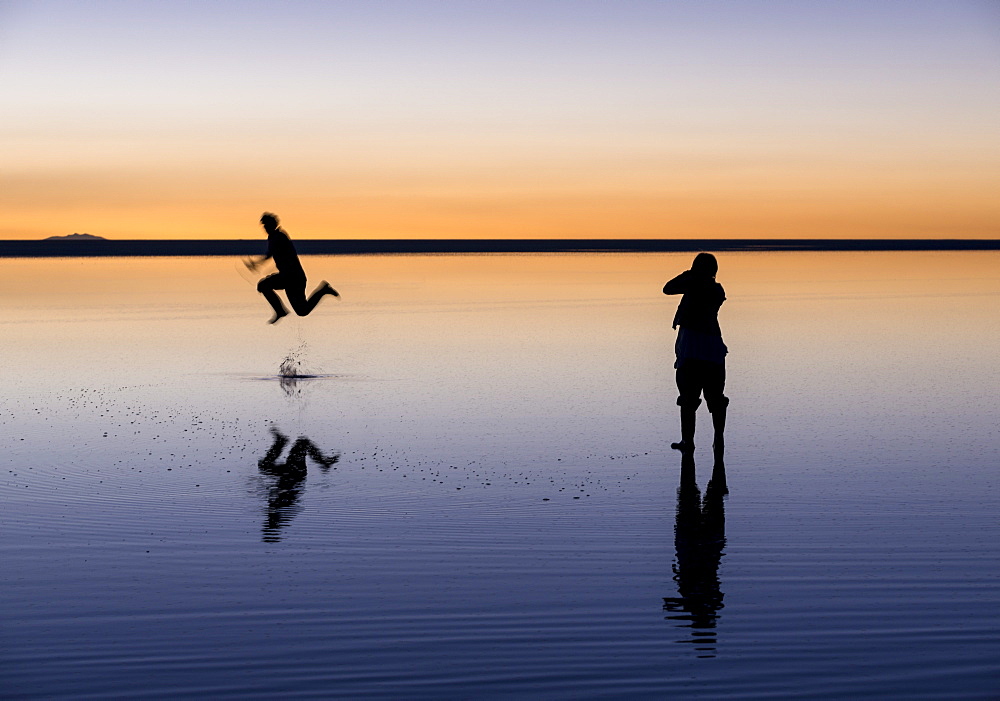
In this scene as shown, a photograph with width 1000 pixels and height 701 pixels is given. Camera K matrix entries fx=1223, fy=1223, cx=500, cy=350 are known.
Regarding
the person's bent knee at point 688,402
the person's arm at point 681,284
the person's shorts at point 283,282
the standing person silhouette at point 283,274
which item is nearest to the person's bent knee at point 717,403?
the person's bent knee at point 688,402

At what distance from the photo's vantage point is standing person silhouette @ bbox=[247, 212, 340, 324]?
16.0 meters

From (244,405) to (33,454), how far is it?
3.71m

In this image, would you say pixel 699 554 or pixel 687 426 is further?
pixel 687 426

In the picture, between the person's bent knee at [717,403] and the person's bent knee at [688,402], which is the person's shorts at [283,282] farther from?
the person's bent knee at [717,403]

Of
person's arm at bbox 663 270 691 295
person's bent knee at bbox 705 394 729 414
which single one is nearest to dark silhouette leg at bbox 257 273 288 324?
person's arm at bbox 663 270 691 295

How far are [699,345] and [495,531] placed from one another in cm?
340

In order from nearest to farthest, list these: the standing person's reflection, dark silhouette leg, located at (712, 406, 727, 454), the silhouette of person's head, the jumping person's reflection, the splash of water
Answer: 1. the standing person's reflection
2. the jumping person's reflection
3. dark silhouette leg, located at (712, 406, 727, 454)
4. the silhouette of person's head
5. the splash of water

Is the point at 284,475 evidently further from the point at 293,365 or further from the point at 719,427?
the point at 293,365

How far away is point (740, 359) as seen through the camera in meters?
19.1

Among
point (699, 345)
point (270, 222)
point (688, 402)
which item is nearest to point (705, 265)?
point (699, 345)

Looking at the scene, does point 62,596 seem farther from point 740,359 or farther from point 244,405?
point 740,359

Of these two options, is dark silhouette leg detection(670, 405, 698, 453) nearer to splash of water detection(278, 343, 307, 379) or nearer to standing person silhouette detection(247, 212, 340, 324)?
standing person silhouette detection(247, 212, 340, 324)

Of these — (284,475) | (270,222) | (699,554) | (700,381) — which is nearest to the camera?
(699,554)

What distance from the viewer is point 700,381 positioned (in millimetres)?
10789
